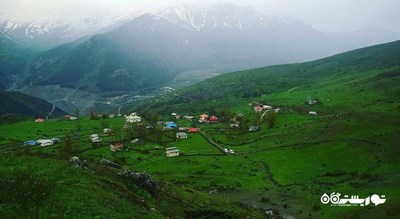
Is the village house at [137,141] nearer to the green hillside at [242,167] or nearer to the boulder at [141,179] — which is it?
the green hillside at [242,167]

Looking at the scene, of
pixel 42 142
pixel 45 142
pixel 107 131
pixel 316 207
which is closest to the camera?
pixel 316 207

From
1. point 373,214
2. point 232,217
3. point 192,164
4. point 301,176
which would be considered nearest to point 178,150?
point 192,164

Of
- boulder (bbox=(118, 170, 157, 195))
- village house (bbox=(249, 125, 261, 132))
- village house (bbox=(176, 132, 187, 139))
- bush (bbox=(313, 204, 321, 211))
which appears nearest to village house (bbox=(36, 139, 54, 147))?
village house (bbox=(176, 132, 187, 139))

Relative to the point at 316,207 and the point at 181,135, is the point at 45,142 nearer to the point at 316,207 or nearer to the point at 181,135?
the point at 181,135

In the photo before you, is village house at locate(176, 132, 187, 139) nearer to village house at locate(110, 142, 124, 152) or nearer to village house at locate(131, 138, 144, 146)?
village house at locate(131, 138, 144, 146)

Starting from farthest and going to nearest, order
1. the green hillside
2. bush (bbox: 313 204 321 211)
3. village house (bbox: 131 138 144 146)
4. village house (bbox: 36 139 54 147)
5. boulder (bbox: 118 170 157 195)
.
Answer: village house (bbox: 36 139 54 147) < village house (bbox: 131 138 144 146) < bush (bbox: 313 204 321 211) < boulder (bbox: 118 170 157 195) < the green hillside

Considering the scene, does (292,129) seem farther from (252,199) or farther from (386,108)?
(252,199)

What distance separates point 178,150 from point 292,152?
38771 millimetres

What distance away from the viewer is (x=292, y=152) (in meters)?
125

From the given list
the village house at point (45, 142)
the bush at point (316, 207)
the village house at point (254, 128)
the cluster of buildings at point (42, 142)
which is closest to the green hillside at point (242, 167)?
the bush at point (316, 207)

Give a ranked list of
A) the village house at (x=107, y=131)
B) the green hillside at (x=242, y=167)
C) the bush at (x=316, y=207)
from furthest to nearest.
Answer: the village house at (x=107, y=131) → the bush at (x=316, y=207) → the green hillside at (x=242, y=167)

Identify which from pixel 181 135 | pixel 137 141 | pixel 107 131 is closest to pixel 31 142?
pixel 107 131

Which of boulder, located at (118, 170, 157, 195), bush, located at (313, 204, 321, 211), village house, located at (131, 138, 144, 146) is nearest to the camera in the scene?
boulder, located at (118, 170, 157, 195)

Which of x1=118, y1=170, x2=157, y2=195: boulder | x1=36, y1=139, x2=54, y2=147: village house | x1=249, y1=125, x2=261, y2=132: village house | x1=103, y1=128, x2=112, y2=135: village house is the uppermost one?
x1=118, y1=170, x2=157, y2=195: boulder
